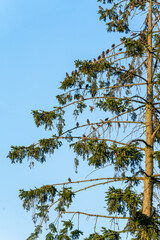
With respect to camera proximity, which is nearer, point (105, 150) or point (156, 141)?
point (105, 150)

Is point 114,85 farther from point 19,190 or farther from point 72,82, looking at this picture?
point 19,190

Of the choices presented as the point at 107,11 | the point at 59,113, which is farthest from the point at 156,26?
the point at 59,113

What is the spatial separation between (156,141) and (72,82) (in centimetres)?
335

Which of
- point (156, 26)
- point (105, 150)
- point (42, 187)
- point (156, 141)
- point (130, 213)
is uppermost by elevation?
point (156, 26)

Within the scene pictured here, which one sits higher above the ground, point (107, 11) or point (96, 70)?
point (107, 11)

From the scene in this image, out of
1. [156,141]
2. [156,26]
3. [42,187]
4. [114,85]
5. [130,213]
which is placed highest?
[156,26]

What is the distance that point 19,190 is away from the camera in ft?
41.1

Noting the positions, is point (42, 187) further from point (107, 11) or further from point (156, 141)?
point (107, 11)

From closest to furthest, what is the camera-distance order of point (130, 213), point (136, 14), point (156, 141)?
1. point (130, 213)
2. point (156, 141)
3. point (136, 14)

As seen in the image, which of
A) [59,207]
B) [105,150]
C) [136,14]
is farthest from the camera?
[136,14]

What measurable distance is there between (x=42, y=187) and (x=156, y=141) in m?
3.97

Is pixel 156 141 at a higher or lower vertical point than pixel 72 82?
lower

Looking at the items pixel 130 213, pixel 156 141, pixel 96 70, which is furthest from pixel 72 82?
pixel 130 213

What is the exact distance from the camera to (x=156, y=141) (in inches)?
491
